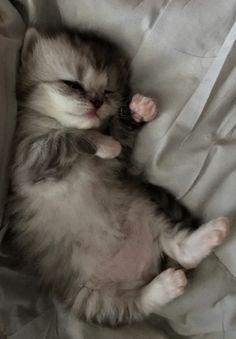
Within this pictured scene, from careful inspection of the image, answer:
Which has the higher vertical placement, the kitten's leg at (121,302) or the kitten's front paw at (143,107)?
the kitten's front paw at (143,107)

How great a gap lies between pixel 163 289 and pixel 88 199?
0.87 ft

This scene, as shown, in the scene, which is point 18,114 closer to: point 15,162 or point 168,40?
point 15,162

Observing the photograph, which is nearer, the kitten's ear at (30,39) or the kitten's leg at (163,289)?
the kitten's leg at (163,289)

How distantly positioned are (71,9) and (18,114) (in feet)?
0.94

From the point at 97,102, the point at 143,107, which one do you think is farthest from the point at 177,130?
the point at 97,102

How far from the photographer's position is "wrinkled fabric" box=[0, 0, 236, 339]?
3.91 ft

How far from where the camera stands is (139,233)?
4.16ft

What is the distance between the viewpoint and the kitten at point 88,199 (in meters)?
1.21

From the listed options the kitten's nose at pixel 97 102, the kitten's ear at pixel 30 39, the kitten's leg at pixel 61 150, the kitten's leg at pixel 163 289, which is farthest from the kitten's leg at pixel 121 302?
the kitten's ear at pixel 30 39

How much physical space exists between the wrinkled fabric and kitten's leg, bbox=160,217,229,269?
55 mm

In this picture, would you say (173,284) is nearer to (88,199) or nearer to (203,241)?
(203,241)

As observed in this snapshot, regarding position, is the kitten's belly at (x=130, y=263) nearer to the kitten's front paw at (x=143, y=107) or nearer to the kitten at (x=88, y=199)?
the kitten at (x=88, y=199)

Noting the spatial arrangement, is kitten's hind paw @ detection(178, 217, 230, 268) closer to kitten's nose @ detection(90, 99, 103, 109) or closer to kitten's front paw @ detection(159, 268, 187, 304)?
kitten's front paw @ detection(159, 268, 187, 304)

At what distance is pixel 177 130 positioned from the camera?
1223 millimetres
